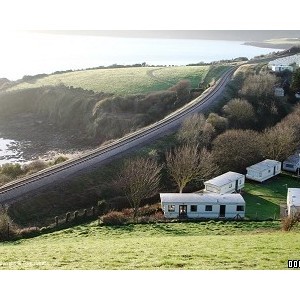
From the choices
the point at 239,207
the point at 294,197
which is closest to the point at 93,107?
the point at 239,207

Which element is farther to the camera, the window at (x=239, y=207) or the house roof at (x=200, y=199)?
the window at (x=239, y=207)

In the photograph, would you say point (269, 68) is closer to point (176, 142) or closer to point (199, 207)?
point (176, 142)

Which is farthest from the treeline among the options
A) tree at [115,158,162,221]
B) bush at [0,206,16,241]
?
bush at [0,206,16,241]

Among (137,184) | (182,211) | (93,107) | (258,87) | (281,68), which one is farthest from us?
(281,68)

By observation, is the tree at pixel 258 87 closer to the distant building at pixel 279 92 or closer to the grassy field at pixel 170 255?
the distant building at pixel 279 92

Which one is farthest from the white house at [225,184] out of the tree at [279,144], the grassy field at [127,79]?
the grassy field at [127,79]

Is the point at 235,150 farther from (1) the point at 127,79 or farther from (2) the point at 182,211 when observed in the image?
(1) the point at 127,79
